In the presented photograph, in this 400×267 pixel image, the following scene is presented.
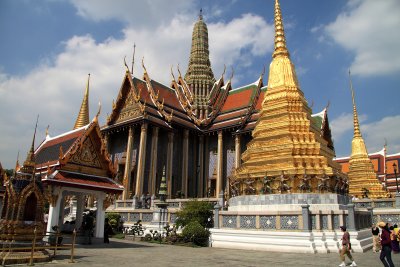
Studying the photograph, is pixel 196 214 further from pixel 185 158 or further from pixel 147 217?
pixel 185 158

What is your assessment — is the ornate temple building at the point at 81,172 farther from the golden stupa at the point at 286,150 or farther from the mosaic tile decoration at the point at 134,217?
the golden stupa at the point at 286,150

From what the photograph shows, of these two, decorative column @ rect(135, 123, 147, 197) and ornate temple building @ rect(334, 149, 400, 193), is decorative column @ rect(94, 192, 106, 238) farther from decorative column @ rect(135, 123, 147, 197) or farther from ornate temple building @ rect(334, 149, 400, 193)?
ornate temple building @ rect(334, 149, 400, 193)

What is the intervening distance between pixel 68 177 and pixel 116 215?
22.0ft

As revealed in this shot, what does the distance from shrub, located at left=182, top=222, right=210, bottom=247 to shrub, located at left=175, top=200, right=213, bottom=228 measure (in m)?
0.82

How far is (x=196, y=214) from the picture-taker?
1310cm

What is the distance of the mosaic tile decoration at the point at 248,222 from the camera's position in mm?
11312

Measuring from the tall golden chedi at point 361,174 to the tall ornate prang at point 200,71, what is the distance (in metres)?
11.9

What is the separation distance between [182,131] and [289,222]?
1754cm

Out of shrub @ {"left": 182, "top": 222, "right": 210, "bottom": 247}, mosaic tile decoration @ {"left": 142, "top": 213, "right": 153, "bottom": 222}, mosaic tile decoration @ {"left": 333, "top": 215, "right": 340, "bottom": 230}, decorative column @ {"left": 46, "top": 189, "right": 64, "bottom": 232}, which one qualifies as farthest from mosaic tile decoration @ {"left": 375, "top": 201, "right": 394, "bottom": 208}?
decorative column @ {"left": 46, "top": 189, "right": 64, "bottom": 232}

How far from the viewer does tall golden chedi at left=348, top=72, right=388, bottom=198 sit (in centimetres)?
2244

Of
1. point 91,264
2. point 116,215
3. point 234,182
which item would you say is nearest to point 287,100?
point 234,182

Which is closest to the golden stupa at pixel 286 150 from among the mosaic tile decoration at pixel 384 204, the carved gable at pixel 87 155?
the mosaic tile decoration at pixel 384 204

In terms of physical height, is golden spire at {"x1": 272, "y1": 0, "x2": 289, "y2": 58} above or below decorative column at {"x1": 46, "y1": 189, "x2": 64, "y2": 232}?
above

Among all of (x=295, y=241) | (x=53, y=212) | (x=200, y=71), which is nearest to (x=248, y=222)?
(x=295, y=241)
